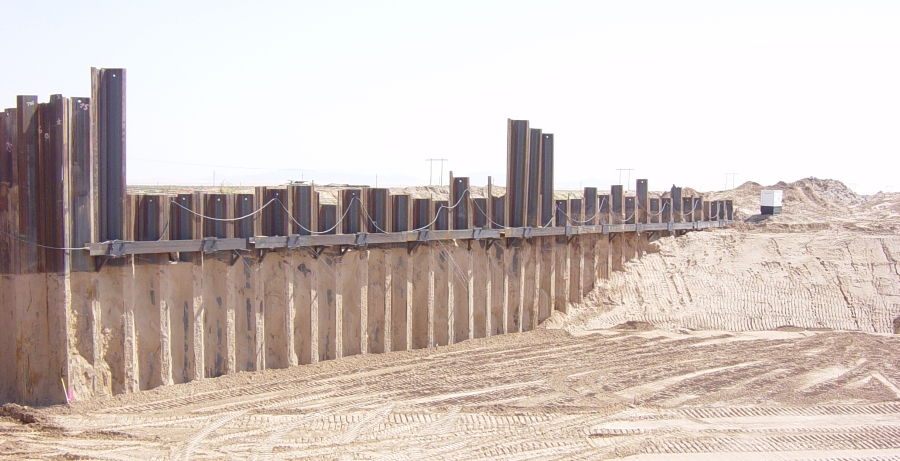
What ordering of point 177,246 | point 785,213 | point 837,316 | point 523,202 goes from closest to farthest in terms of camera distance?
1. point 177,246
2. point 523,202
3. point 837,316
4. point 785,213

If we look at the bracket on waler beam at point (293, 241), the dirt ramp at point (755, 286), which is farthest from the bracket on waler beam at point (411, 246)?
the dirt ramp at point (755, 286)

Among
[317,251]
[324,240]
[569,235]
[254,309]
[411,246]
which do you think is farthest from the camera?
[569,235]

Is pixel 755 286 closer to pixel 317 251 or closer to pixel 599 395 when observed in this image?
pixel 599 395

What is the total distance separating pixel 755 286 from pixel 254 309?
44.6 ft

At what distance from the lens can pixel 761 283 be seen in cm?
2144

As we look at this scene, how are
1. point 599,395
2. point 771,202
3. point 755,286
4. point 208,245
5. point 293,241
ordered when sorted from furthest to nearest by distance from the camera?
point 771,202, point 755,286, point 293,241, point 599,395, point 208,245

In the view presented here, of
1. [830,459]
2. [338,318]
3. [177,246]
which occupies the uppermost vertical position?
[177,246]

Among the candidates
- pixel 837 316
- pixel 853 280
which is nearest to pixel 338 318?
pixel 837 316

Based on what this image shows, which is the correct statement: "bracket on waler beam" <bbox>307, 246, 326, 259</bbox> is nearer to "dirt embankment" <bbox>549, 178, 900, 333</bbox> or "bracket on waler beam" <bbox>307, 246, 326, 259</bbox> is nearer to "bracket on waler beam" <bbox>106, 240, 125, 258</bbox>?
"bracket on waler beam" <bbox>106, 240, 125, 258</bbox>

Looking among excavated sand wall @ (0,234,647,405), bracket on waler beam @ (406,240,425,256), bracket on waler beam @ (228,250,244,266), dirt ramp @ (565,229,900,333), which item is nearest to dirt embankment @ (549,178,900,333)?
dirt ramp @ (565,229,900,333)

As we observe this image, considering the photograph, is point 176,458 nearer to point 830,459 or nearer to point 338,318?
point 338,318

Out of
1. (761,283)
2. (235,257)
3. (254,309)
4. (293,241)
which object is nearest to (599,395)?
(293,241)

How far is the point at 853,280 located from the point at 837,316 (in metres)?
2.12

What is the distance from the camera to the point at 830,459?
1097 centimetres
